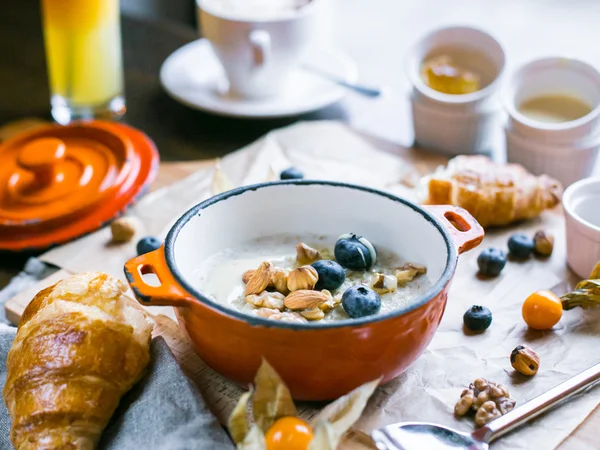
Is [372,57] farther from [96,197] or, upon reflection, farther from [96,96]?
[96,197]

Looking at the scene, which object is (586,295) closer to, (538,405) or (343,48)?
(538,405)

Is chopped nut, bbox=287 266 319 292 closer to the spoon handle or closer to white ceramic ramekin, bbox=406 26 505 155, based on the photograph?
the spoon handle

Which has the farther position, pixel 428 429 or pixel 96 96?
pixel 96 96

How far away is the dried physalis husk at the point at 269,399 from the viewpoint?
916 millimetres

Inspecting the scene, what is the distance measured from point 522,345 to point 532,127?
0.55 metres

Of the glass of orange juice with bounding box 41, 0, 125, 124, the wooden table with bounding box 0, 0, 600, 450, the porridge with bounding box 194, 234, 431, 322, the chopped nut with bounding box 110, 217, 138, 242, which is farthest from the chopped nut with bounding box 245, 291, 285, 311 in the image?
the glass of orange juice with bounding box 41, 0, 125, 124

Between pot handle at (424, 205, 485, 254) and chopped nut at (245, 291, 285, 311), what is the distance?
242mm


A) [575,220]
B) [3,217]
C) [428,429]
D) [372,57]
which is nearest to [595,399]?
[428,429]

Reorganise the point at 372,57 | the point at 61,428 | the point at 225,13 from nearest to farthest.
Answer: the point at 61,428
the point at 225,13
the point at 372,57

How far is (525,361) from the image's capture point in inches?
41.4

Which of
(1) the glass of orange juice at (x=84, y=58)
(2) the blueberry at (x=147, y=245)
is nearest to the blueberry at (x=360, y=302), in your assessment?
(2) the blueberry at (x=147, y=245)

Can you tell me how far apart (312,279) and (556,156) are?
2.26 feet

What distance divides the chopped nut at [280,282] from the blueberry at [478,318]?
0.29 m

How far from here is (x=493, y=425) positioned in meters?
0.95
